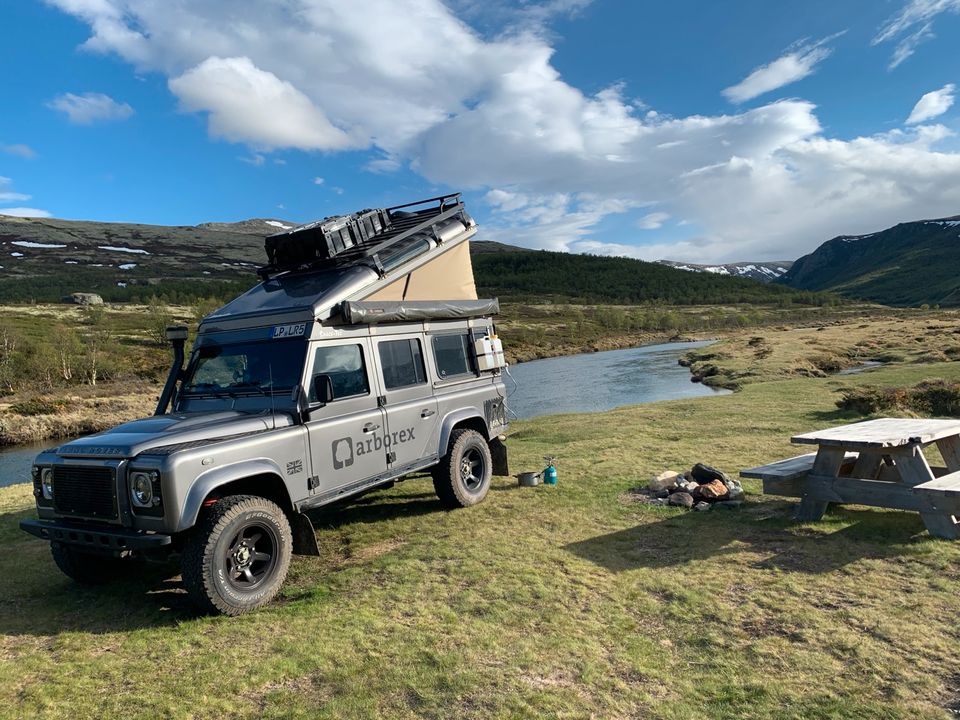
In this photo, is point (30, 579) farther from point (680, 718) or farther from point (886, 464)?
point (886, 464)

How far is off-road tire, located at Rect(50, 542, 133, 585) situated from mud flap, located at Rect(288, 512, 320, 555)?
1.64 meters

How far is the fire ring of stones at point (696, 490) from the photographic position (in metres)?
7.76

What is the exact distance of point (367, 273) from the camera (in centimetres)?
710

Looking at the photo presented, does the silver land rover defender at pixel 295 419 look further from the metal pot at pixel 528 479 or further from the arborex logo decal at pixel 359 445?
the metal pot at pixel 528 479

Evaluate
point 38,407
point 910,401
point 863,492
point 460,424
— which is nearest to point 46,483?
point 460,424

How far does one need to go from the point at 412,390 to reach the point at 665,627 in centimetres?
408

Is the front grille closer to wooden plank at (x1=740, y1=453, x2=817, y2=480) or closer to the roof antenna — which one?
the roof antenna

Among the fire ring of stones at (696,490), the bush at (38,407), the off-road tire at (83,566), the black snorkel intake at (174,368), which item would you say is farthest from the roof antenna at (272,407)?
the bush at (38,407)

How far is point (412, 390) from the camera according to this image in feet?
24.7

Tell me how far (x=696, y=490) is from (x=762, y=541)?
152cm

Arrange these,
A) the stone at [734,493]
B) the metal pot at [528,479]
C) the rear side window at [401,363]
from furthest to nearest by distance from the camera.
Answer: the metal pot at [528,479], the stone at [734,493], the rear side window at [401,363]

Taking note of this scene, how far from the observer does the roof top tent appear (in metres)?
6.69

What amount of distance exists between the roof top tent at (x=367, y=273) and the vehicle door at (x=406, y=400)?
373 mm

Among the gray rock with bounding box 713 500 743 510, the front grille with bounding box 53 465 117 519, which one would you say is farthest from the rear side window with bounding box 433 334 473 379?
the front grille with bounding box 53 465 117 519
